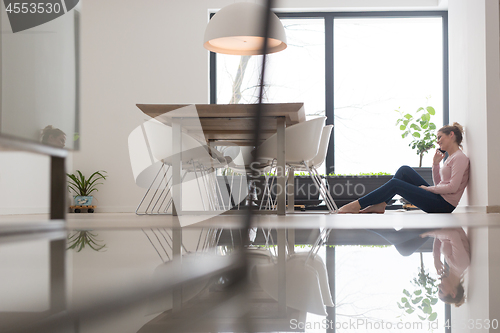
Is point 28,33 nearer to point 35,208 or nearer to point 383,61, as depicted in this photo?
point 35,208

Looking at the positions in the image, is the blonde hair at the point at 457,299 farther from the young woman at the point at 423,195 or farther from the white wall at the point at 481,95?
the white wall at the point at 481,95

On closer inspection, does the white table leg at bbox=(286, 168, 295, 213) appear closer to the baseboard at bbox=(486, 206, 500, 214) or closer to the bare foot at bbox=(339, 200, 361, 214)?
the bare foot at bbox=(339, 200, 361, 214)

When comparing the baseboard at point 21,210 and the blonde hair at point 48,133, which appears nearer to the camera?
the blonde hair at point 48,133

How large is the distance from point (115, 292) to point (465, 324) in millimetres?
281

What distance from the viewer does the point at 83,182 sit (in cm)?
483

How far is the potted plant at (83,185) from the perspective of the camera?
4.75 meters

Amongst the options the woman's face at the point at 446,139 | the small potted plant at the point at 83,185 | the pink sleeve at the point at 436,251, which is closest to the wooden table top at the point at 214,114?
the woman's face at the point at 446,139

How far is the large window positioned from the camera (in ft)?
16.4

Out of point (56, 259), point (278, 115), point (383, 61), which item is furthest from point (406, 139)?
point (56, 259)

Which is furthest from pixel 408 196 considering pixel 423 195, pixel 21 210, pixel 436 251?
pixel 21 210

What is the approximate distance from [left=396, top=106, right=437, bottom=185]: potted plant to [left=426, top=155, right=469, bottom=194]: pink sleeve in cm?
135


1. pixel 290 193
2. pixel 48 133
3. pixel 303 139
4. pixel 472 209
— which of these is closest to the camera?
pixel 303 139

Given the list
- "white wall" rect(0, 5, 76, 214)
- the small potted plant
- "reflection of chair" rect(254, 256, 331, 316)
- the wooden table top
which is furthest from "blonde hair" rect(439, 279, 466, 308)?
the small potted plant

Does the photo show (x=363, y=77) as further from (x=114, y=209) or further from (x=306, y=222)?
(x=306, y=222)
